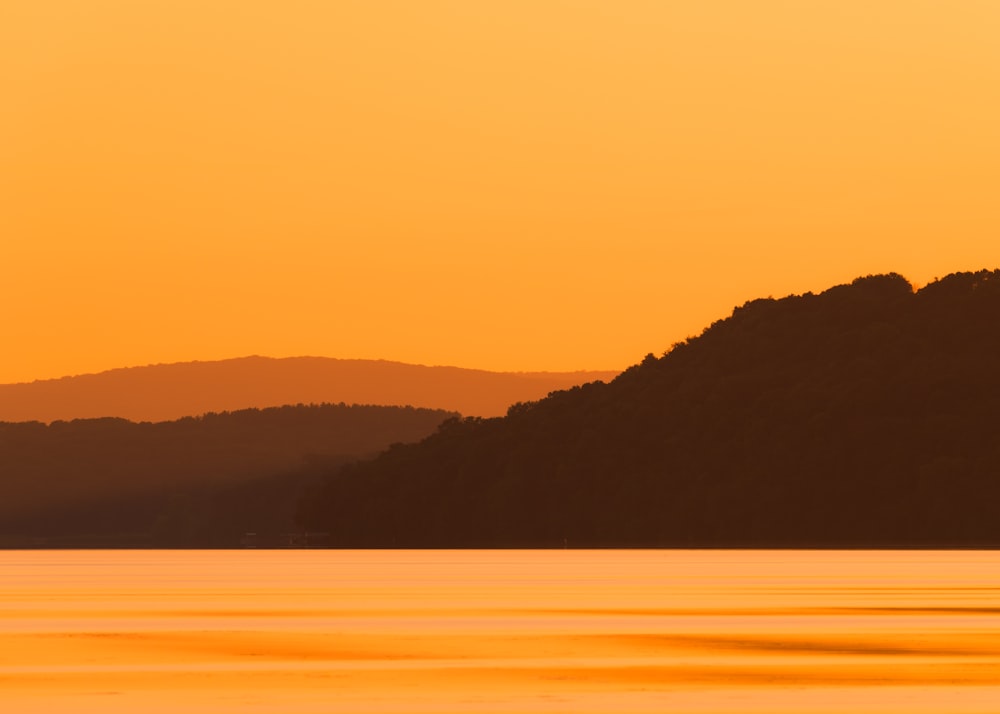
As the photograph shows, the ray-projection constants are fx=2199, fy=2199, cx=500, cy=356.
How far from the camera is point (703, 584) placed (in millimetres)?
99312

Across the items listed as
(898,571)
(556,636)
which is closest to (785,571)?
Answer: (898,571)

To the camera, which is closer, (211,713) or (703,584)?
(211,713)

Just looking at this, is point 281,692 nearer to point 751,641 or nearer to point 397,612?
point 751,641

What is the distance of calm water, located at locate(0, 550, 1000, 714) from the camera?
121 feet

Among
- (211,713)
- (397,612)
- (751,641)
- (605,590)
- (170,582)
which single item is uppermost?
(170,582)

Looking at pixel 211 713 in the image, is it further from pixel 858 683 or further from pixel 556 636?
pixel 556 636

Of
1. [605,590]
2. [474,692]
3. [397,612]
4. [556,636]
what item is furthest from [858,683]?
[605,590]

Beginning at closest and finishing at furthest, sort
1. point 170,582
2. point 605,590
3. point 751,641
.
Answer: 1. point 751,641
2. point 605,590
3. point 170,582

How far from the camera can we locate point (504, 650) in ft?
159

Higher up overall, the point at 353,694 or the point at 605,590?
the point at 605,590

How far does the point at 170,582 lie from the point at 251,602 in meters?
31.9

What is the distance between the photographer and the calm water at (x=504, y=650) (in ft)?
121

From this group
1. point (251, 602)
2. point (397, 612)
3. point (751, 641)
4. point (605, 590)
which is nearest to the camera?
point (751, 641)

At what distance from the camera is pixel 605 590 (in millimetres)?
90375
